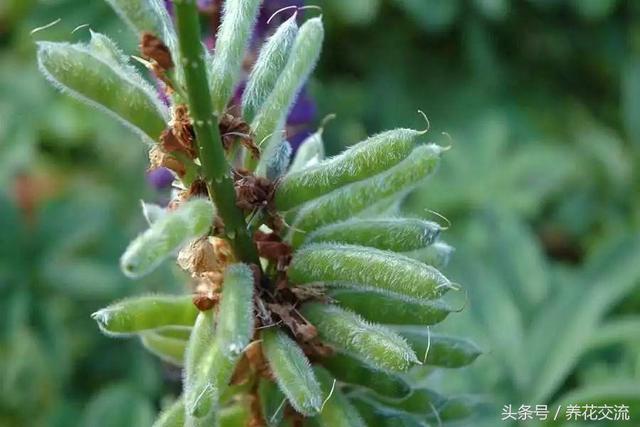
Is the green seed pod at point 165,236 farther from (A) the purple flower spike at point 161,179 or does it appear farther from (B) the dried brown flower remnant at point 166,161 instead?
(A) the purple flower spike at point 161,179

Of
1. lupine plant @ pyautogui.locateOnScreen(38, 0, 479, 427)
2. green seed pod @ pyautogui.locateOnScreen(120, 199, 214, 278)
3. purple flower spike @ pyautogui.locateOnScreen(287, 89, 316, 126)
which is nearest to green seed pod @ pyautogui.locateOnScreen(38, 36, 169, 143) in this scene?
lupine plant @ pyautogui.locateOnScreen(38, 0, 479, 427)

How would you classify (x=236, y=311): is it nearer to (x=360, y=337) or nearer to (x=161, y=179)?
(x=360, y=337)

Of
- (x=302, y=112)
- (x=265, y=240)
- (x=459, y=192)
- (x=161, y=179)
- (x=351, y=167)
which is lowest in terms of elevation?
(x=459, y=192)

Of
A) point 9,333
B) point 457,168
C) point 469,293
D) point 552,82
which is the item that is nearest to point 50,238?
point 9,333

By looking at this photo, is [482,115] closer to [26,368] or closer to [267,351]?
[26,368]

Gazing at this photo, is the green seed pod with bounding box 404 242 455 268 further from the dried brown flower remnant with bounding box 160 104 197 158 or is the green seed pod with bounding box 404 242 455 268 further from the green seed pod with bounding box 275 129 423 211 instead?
the dried brown flower remnant with bounding box 160 104 197 158

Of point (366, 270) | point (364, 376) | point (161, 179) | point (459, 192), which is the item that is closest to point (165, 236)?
point (366, 270)

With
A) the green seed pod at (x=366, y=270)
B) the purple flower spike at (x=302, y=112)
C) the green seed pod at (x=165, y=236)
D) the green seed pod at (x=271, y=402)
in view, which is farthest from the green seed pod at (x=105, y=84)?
the purple flower spike at (x=302, y=112)
